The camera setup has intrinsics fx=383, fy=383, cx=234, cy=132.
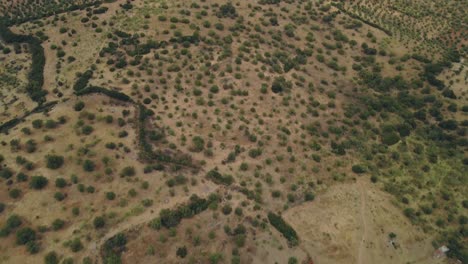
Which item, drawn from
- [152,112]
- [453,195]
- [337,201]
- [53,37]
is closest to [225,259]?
[337,201]

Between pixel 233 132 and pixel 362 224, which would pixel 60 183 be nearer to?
pixel 233 132

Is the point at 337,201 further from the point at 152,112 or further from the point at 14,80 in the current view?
the point at 14,80

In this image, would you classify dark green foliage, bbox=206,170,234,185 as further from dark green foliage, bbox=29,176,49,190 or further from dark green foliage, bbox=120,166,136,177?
dark green foliage, bbox=29,176,49,190

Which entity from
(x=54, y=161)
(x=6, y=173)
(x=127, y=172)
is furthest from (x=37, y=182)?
(x=127, y=172)

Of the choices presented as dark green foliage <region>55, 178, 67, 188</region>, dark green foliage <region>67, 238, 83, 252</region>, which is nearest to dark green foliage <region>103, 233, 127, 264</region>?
dark green foliage <region>67, 238, 83, 252</region>

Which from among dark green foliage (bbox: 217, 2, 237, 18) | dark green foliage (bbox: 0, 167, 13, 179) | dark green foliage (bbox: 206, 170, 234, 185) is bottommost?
dark green foliage (bbox: 0, 167, 13, 179)

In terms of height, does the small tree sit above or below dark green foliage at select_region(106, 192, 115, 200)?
below

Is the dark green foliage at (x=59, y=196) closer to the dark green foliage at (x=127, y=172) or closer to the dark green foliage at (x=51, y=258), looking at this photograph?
the dark green foliage at (x=51, y=258)
